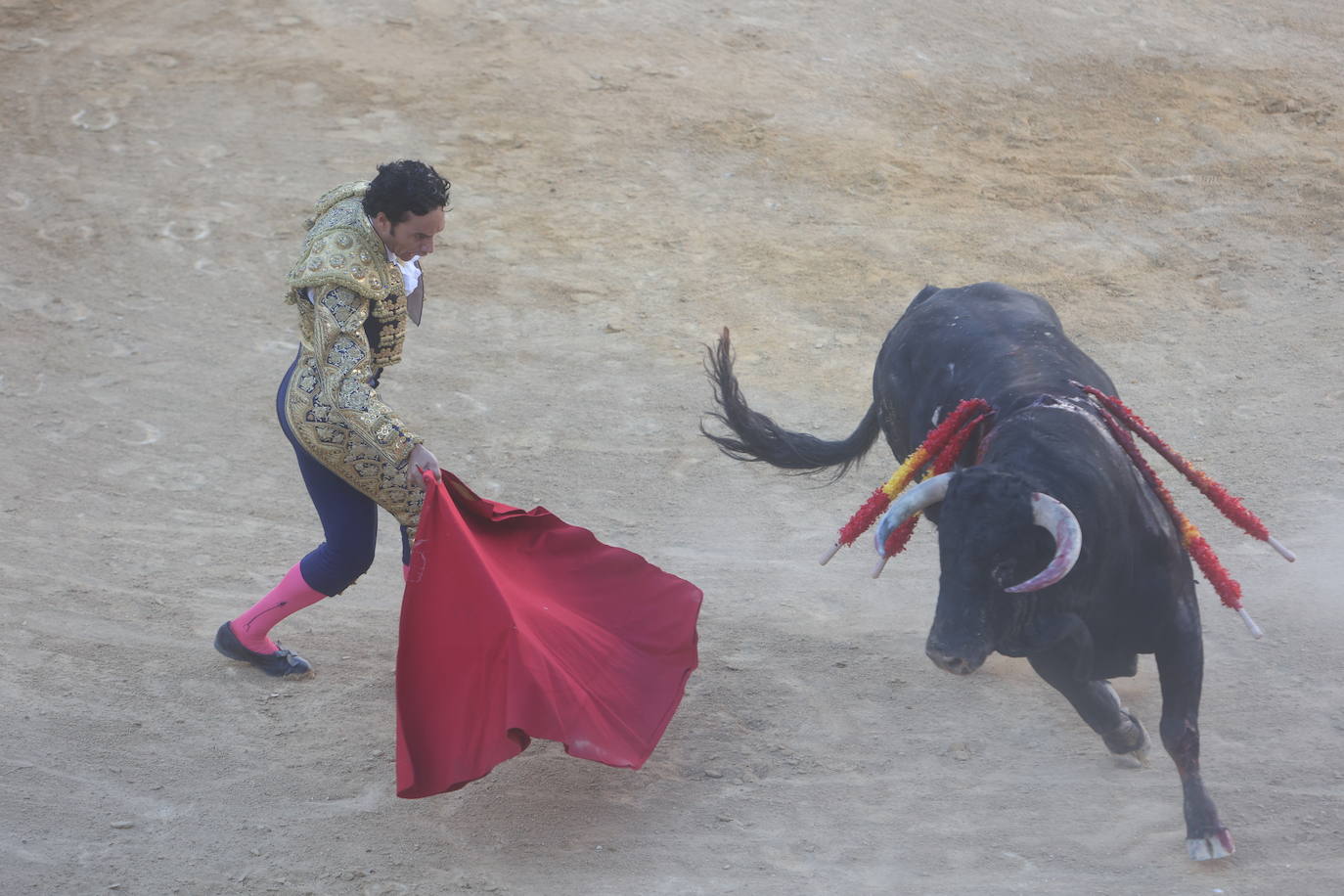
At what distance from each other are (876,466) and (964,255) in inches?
92.3

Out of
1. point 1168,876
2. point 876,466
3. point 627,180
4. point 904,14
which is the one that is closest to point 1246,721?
point 1168,876

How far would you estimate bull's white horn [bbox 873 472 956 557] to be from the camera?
139 inches

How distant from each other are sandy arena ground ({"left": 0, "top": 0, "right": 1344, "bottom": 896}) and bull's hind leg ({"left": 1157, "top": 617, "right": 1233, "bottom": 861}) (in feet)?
0.32

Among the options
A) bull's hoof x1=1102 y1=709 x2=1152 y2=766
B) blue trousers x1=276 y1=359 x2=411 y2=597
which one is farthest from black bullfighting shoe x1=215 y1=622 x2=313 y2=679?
bull's hoof x1=1102 y1=709 x2=1152 y2=766

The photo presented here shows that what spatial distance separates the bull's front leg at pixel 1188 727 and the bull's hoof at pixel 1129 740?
0.94ft

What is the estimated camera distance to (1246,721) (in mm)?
4066

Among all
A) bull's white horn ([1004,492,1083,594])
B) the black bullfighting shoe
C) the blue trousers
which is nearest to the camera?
bull's white horn ([1004,492,1083,594])

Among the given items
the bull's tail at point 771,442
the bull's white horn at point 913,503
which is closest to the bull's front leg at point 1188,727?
the bull's white horn at point 913,503

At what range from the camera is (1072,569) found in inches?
135

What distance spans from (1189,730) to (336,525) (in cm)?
237

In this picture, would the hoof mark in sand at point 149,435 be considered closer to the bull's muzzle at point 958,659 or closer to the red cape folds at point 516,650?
the red cape folds at point 516,650

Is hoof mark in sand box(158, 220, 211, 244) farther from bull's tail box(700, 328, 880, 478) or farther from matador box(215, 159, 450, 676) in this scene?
matador box(215, 159, 450, 676)

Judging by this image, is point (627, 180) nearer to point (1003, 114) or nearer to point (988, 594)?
point (1003, 114)

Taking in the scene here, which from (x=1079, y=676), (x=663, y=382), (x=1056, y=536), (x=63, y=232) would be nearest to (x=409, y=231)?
(x=1056, y=536)
